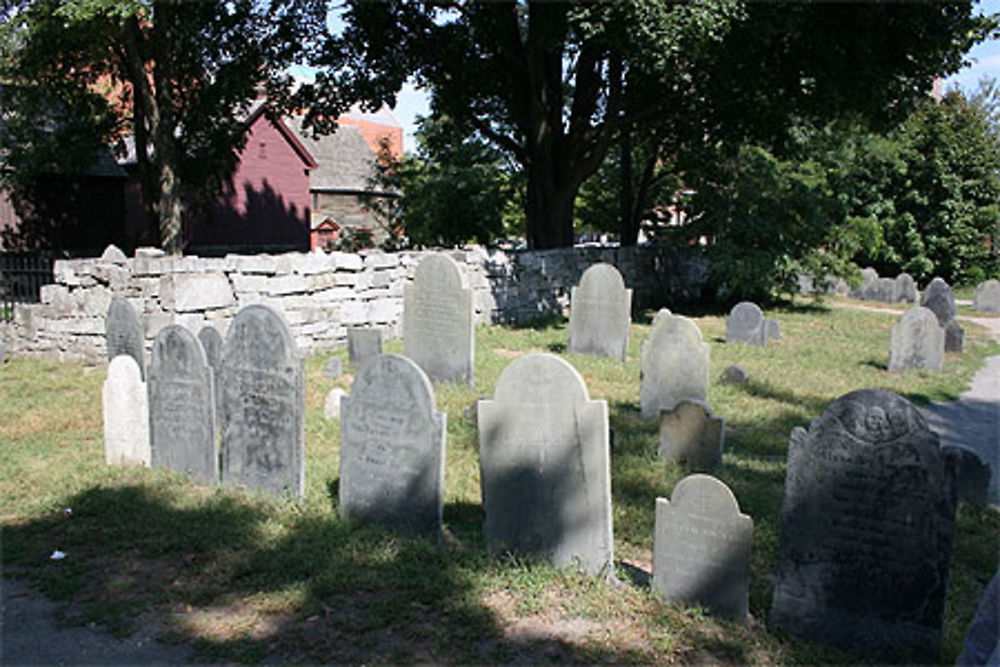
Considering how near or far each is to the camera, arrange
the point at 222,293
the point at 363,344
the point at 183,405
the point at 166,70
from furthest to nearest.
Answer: the point at 166,70 → the point at 222,293 → the point at 363,344 → the point at 183,405

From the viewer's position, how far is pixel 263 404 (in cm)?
588

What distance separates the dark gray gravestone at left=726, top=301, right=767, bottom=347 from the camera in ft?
44.7

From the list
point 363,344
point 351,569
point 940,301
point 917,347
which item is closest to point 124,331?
point 363,344

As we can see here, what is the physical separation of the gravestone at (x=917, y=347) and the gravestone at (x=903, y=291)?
12.7 metres

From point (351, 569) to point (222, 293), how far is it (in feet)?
23.9

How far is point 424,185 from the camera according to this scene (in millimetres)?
24922

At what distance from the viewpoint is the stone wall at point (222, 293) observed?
424 inches

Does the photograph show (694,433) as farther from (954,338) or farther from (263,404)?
(954,338)

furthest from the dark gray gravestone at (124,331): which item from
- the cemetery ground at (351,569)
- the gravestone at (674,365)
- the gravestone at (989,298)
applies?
the gravestone at (989,298)

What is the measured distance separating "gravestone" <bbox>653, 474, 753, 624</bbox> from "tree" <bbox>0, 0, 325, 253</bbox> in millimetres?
13672

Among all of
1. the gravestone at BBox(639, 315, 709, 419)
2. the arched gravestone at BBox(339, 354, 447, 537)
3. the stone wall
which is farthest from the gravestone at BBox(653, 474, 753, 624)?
the stone wall

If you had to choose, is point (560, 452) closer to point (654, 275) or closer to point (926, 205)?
point (654, 275)

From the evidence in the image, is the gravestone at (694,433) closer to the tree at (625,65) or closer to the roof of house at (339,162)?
the tree at (625,65)

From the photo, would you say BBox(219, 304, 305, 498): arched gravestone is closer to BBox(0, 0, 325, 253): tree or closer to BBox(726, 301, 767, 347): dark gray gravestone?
BBox(726, 301, 767, 347): dark gray gravestone
